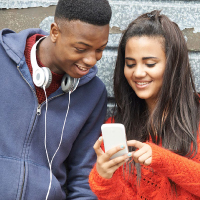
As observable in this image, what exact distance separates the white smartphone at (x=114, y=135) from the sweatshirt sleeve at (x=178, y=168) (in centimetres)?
17

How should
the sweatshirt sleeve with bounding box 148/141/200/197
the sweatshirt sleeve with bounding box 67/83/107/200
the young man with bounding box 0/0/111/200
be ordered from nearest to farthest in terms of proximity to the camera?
the sweatshirt sleeve with bounding box 148/141/200/197 < the young man with bounding box 0/0/111/200 < the sweatshirt sleeve with bounding box 67/83/107/200

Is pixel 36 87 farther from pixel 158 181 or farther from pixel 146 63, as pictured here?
pixel 158 181

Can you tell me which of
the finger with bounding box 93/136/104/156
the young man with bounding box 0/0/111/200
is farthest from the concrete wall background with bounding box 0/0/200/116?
the finger with bounding box 93/136/104/156

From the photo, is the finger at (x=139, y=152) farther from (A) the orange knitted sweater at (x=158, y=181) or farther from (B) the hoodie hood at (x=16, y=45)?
(B) the hoodie hood at (x=16, y=45)

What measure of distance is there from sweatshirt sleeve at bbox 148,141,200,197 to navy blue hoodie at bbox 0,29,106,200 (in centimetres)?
58

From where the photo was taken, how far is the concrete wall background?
248 centimetres

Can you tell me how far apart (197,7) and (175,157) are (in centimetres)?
114

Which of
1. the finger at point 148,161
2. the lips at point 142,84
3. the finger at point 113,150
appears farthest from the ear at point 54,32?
the finger at point 148,161

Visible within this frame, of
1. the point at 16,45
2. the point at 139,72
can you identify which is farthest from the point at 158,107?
the point at 16,45

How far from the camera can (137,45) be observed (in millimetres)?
2057

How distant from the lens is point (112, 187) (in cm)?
201

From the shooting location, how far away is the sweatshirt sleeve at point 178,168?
5.86ft

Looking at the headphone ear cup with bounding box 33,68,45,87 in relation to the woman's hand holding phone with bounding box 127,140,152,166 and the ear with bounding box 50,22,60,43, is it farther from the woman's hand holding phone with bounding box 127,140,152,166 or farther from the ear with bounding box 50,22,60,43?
the woman's hand holding phone with bounding box 127,140,152,166

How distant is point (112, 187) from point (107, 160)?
11.3 inches
